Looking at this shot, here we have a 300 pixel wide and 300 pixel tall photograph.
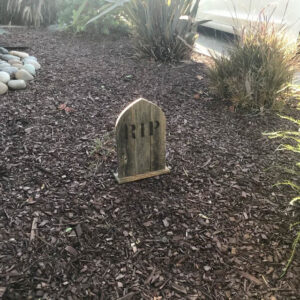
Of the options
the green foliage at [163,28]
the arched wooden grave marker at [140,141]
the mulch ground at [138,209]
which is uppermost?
the green foliage at [163,28]

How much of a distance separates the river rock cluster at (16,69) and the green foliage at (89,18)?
136cm

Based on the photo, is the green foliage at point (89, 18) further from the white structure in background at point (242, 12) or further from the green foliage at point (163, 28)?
the white structure in background at point (242, 12)

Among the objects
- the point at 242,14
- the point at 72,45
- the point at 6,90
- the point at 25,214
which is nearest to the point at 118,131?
the point at 25,214

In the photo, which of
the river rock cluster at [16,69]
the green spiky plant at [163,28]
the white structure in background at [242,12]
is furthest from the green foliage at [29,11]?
the white structure in background at [242,12]

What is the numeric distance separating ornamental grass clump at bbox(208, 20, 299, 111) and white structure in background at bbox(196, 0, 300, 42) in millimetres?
1235

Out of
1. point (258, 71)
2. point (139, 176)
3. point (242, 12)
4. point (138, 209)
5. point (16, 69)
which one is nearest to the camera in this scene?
point (138, 209)

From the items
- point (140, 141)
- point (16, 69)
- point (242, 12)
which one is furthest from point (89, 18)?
point (140, 141)

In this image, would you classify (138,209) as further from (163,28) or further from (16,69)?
(163,28)

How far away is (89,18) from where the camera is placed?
17.8 feet

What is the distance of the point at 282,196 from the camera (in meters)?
2.10

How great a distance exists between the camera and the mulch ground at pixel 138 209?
156 centimetres

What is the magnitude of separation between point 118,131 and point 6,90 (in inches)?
77.9

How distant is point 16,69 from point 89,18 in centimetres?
212

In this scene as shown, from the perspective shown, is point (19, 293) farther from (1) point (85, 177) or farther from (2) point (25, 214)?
(1) point (85, 177)
